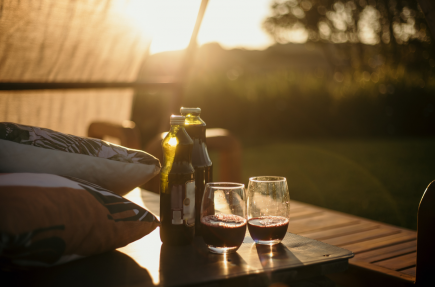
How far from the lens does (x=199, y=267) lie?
3.21 ft

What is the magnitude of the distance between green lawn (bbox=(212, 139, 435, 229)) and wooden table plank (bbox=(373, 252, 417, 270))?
6.55 feet

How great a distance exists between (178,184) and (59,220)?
313 mm

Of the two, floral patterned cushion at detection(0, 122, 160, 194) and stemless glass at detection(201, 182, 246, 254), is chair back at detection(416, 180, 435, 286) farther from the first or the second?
floral patterned cushion at detection(0, 122, 160, 194)

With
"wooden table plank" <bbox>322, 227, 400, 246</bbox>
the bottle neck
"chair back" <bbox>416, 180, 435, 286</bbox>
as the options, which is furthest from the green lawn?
the bottle neck

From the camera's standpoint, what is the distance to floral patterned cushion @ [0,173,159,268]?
2.86 feet

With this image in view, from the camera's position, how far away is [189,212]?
1.09 m

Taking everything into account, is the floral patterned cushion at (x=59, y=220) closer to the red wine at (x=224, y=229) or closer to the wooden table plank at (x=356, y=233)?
the red wine at (x=224, y=229)

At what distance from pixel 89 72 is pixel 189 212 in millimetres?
2174

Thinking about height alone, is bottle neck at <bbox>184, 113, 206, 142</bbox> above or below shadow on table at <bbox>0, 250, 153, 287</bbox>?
above

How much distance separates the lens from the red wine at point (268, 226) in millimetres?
1089

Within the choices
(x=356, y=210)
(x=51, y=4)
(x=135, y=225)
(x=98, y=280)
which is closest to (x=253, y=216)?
(x=135, y=225)

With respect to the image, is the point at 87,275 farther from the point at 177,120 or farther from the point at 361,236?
the point at 361,236

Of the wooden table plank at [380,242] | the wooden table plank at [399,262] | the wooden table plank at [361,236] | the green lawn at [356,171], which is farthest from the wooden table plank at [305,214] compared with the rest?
the green lawn at [356,171]

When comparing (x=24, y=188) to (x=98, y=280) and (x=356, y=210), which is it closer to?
(x=98, y=280)
